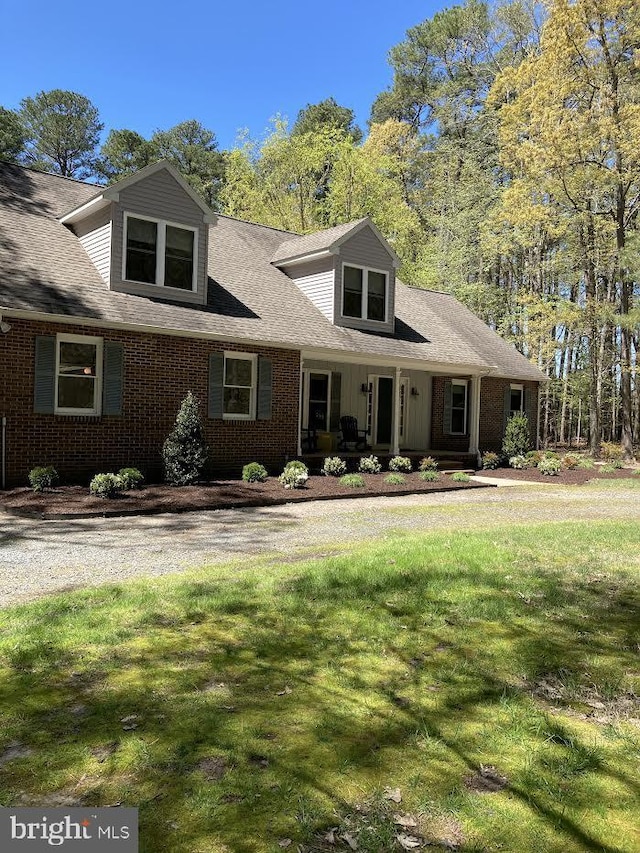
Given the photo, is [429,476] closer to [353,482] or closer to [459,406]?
[353,482]

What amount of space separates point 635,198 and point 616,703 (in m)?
24.2

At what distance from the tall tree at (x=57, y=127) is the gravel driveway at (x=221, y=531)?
36.0m

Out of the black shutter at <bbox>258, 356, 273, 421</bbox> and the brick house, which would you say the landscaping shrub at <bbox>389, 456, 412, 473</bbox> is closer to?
the brick house

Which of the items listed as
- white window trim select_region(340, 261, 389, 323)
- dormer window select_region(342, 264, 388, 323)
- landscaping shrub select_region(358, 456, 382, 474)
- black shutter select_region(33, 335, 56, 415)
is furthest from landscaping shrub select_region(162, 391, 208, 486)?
dormer window select_region(342, 264, 388, 323)

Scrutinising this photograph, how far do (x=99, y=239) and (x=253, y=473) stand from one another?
240 inches

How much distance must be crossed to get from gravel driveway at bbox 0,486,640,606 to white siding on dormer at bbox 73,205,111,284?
6223 mm

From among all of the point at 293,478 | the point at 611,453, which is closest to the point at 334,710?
the point at 293,478

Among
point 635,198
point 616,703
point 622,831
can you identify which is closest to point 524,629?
point 616,703

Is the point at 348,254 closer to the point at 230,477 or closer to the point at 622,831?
the point at 230,477

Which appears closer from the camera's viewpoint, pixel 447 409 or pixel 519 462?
pixel 519 462

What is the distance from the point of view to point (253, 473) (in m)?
13.1

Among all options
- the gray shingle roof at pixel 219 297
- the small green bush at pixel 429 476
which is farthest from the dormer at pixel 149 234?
the small green bush at pixel 429 476

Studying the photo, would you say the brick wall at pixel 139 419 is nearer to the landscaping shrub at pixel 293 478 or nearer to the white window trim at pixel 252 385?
the white window trim at pixel 252 385

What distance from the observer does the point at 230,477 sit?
1380 cm
